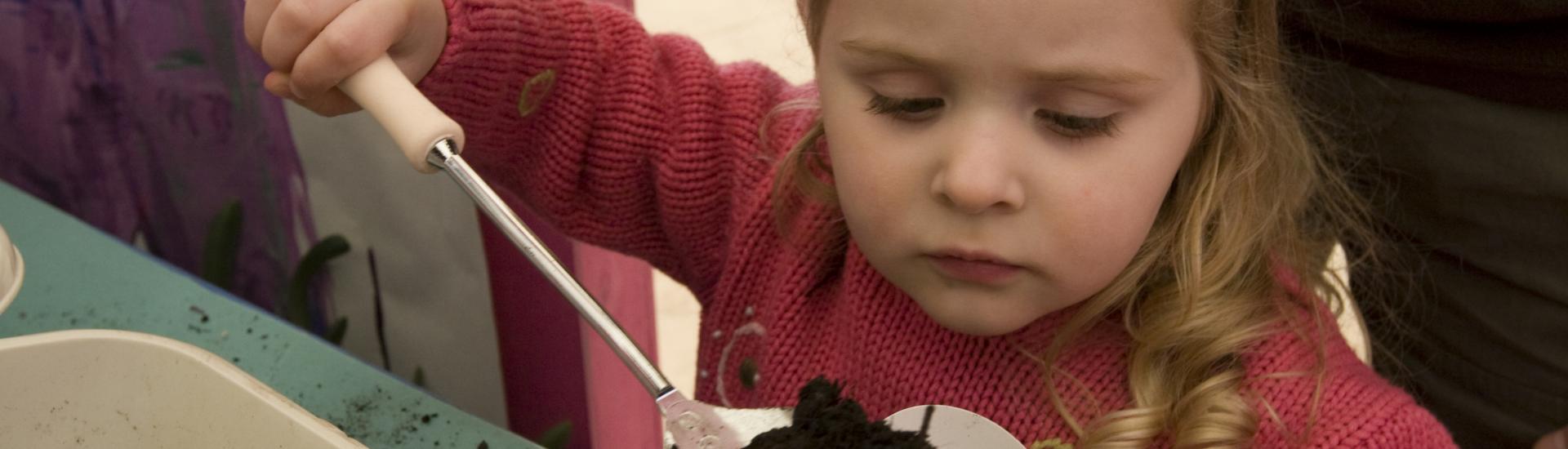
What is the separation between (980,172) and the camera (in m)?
0.50

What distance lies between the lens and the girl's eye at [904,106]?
0.53 m

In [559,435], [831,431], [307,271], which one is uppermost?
[831,431]

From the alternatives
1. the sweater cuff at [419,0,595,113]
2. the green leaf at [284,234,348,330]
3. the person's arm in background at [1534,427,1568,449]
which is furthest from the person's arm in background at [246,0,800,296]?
the person's arm in background at [1534,427,1568,449]

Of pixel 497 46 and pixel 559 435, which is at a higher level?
pixel 497 46

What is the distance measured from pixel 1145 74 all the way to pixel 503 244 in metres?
0.56

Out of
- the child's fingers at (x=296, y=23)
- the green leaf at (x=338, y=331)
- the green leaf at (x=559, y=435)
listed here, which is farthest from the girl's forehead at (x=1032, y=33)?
the green leaf at (x=338, y=331)

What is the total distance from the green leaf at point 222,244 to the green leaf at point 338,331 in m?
0.10

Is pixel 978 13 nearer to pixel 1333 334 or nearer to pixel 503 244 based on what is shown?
pixel 1333 334

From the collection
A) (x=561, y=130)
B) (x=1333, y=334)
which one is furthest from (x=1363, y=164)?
(x=561, y=130)

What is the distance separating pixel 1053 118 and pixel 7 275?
0.46m

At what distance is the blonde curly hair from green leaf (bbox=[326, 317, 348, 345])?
→ 1.95 feet

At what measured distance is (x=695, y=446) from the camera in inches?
19.8

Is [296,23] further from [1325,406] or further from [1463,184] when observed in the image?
[1463,184]

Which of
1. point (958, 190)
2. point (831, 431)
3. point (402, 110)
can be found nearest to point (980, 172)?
point (958, 190)
